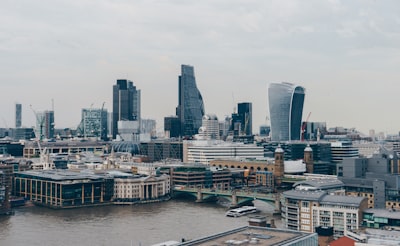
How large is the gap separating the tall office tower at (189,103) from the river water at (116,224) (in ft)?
301

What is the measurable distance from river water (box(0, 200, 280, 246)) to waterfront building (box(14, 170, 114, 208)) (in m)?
1.83

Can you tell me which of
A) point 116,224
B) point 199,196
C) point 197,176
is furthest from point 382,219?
point 197,176

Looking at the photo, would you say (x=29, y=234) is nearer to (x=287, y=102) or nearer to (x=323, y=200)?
(x=323, y=200)

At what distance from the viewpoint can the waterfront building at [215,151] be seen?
102 metres

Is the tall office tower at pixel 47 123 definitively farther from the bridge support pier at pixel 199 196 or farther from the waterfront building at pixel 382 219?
the waterfront building at pixel 382 219

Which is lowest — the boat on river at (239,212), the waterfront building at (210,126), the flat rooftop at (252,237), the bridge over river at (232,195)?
the boat on river at (239,212)

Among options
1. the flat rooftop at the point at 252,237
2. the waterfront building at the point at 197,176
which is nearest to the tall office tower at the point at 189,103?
the waterfront building at the point at 197,176

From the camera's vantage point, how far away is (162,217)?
51.8 meters

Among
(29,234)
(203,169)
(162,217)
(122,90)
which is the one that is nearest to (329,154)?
(203,169)

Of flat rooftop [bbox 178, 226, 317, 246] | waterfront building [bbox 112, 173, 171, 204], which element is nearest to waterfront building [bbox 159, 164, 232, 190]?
waterfront building [bbox 112, 173, 171, 204]

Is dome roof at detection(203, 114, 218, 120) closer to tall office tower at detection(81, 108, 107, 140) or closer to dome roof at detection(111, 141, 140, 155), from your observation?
dome roof at detection(111, 141, 140, 155)

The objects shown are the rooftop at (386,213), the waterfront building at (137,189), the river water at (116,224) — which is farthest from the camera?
the waterfront building at (137,189)

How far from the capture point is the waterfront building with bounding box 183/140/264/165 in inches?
4013

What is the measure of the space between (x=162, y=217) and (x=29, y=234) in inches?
505
